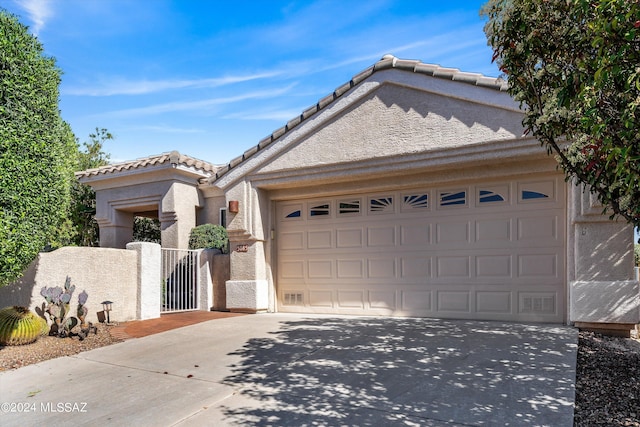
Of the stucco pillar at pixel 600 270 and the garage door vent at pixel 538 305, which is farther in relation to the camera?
the garage door vent at pixel 538 305

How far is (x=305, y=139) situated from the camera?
30.1 ft

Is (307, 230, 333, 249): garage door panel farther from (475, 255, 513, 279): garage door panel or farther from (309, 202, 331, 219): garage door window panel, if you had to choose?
(475, 255, 513, 279): garage door panel

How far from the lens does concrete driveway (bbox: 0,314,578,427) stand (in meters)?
3.77

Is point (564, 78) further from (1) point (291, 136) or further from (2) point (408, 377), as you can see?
(1) point (291, 136)

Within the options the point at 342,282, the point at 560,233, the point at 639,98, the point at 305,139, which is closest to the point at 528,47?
the point at 639,98

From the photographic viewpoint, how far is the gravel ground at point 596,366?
12.1 feet

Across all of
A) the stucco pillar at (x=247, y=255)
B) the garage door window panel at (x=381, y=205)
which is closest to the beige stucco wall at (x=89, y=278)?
the stucco pillar at (x=247, y=255)

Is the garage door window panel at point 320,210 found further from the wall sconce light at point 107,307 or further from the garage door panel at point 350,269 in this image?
the wall sconce light at point 107,307

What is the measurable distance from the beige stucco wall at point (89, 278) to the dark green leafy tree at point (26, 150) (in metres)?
0.98

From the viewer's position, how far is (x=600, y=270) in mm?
6625

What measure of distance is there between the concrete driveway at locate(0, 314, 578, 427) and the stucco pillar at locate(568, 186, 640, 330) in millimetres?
496

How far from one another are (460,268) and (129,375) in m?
5.99

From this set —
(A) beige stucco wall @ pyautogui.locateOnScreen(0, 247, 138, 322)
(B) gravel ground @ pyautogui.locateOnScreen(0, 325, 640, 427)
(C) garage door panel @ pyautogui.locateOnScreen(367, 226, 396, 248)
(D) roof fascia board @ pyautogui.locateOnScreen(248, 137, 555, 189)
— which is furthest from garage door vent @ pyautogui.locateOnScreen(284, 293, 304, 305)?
(B) gravel ground @ pyautogui.locateOnScreen(0, 325, 640, 427)

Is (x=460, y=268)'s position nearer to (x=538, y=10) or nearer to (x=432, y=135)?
(x=432, y=135)
